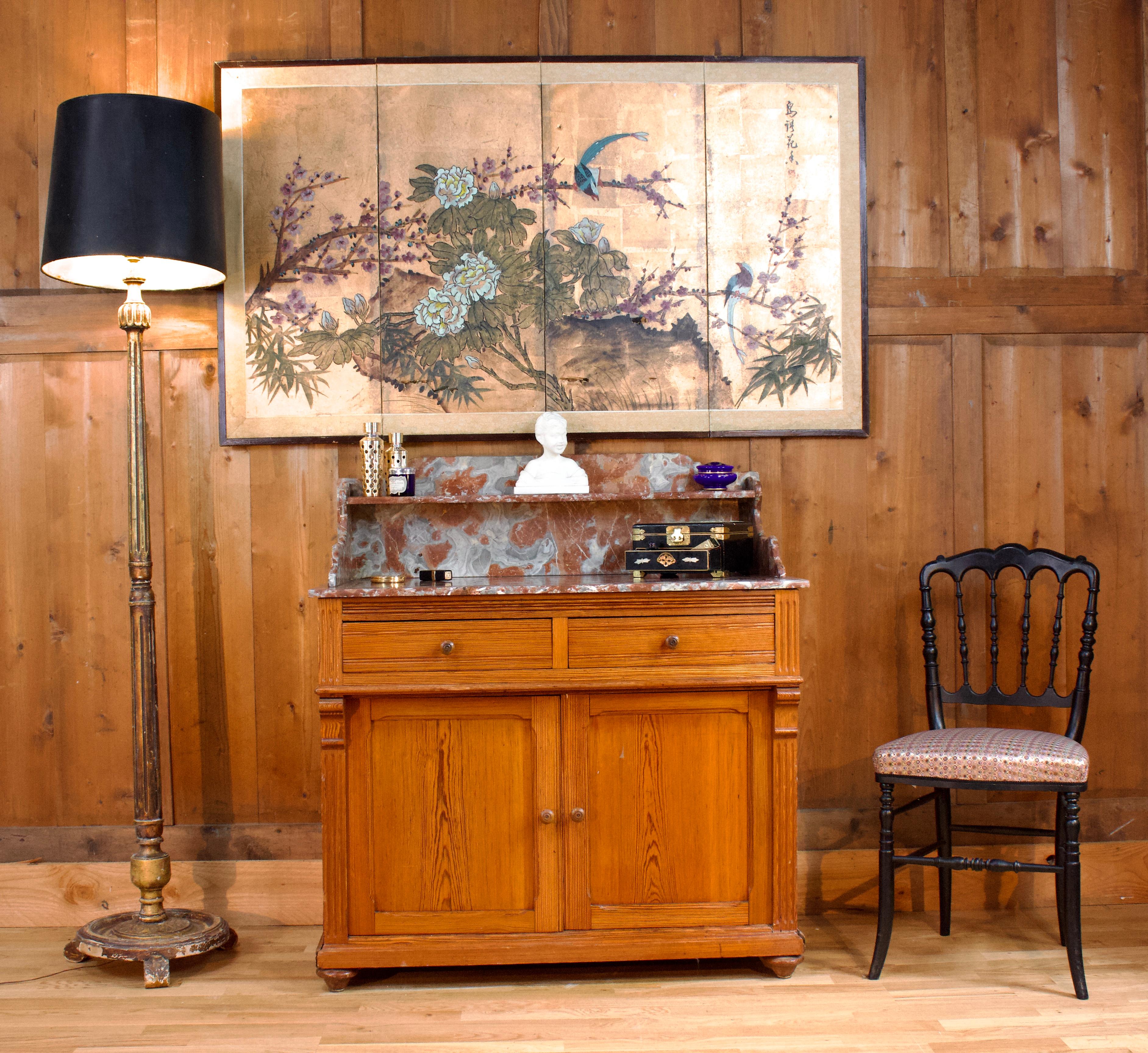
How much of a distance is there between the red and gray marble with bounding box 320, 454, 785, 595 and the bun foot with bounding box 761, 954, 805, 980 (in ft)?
3.64

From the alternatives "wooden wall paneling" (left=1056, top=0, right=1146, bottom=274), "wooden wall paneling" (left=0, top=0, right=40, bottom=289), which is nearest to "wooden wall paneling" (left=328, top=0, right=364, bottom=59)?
"wooden wall paneling" (left=0, top=0, right=40, bottom=289)

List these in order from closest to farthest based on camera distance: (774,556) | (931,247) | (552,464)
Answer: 1. (774,556)
2. (552,464)
3. (931,247)

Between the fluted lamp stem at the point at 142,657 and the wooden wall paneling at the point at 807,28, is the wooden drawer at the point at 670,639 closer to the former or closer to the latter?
the fluted lamp stem at the point at 142,657

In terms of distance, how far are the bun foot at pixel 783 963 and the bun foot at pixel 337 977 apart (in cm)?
104

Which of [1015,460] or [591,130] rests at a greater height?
[591,130]

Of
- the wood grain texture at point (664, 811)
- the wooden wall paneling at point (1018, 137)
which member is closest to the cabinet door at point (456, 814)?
the wood grain texture at point (664, 811)

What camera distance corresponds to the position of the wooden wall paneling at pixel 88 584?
9.33ft

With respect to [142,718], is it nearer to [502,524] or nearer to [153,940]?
[153,940]

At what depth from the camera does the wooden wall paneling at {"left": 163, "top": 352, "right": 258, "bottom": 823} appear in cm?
285

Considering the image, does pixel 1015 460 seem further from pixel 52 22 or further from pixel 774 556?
pixel 52 22

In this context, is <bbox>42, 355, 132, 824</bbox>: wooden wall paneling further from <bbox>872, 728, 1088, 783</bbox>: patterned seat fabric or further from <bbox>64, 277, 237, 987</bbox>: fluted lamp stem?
<bbox>872, 728, 1088, 783</bbox>: patterned seat fabric

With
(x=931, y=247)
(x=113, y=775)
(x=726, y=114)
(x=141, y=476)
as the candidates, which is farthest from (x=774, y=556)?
(x=113, y=775)

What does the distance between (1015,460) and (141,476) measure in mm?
2542

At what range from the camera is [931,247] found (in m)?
2.88
